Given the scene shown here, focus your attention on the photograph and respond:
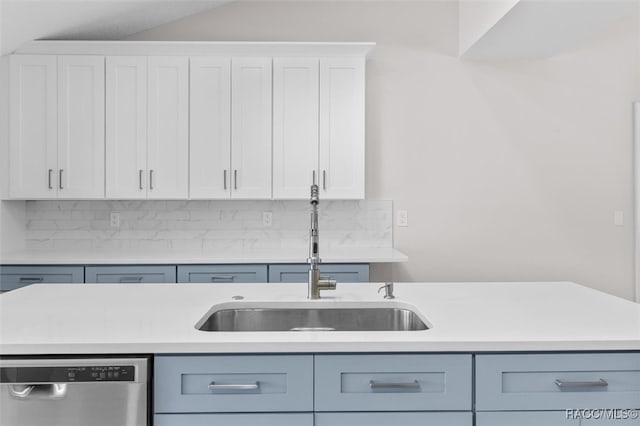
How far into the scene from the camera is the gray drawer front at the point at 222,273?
319 centimetres

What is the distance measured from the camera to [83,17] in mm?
3357

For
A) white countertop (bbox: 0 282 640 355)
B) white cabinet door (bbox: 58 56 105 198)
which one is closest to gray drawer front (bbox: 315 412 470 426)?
white countertop (bbox: 0 282 640 355)

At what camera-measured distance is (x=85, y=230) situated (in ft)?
12.5

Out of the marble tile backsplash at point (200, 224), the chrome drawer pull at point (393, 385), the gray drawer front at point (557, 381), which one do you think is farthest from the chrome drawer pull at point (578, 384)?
the marble tile backsplash at point (200, 224)

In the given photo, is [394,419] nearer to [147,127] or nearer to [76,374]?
[76,374]

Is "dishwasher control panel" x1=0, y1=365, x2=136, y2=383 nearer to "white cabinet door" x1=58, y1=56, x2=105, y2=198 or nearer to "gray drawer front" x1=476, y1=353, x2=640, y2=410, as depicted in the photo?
"gray drawer front" x1=476, y1=353, x2=640, y2=410

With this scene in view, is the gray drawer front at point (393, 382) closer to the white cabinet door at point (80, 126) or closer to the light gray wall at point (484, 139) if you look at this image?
the light gray wall at point (484, 139)

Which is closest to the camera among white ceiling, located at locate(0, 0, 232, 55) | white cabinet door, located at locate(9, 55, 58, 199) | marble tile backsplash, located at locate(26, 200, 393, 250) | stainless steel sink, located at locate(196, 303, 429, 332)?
stainless steel sink, located at locate(196, 303, 429, 332)

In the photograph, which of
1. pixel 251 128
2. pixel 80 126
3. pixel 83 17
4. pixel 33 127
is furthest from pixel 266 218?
pixel 83 17

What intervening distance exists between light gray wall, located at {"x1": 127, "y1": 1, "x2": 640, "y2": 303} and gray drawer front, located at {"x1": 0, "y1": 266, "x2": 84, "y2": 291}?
183cm

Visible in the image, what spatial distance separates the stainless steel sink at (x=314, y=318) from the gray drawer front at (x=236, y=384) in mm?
435

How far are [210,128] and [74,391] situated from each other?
7.86ft

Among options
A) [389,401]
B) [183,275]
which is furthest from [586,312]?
[183,275]

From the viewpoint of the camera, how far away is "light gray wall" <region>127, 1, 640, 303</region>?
3.84 m
